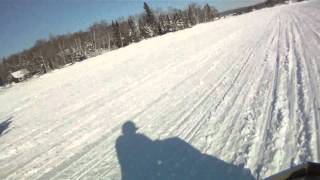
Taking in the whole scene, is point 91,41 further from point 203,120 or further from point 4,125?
point 203,120

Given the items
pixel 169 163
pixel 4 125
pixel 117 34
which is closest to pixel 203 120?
pixel 169 163

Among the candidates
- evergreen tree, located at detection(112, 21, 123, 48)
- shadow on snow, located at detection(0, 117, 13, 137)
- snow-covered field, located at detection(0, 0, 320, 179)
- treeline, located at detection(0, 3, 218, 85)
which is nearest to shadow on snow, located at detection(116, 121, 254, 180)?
snow-covered field, located at detection(0, 0, 320, 179)

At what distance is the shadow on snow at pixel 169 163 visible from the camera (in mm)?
4613

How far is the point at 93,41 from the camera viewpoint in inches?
3236

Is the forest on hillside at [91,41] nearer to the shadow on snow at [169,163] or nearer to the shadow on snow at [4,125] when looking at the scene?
the shadow on snow at [4,125]

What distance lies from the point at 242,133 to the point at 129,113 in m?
4.39

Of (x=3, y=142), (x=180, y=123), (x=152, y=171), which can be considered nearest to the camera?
(x=152, y=171)

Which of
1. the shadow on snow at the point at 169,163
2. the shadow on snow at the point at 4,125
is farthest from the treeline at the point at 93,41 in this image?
the shadow on snow at the point at 169,163

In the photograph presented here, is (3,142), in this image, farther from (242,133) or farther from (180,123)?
(242,133)

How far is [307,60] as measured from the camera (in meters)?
9.51

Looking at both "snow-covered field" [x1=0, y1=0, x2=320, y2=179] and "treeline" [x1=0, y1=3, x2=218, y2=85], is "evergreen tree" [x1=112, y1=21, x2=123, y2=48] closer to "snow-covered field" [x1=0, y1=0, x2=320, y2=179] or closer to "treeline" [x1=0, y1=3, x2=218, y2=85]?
"treeline" [x1=0, y1=3, x2=218, y2=85]

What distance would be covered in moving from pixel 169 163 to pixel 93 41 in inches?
3164

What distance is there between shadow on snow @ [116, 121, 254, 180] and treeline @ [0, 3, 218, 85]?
56.3m

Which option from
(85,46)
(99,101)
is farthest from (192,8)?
(99,101)
